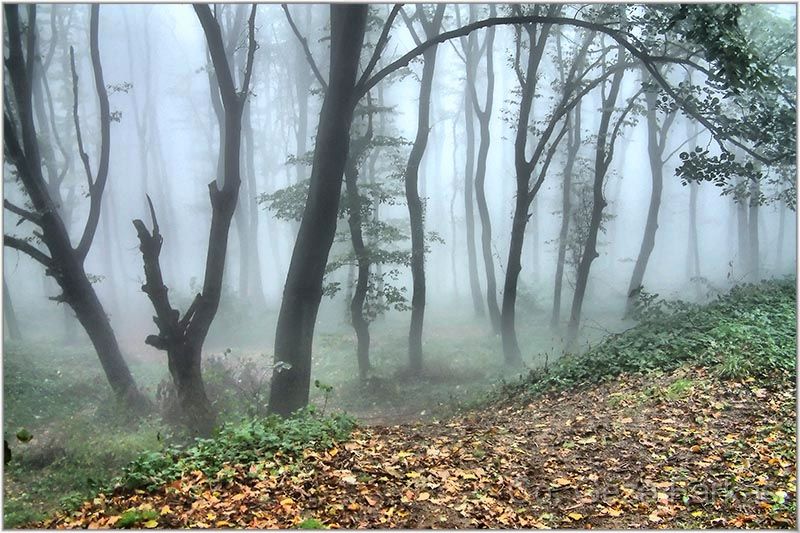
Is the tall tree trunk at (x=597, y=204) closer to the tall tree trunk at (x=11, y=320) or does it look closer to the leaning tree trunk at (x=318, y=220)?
the leaning tree trunk at (x=318, y=220)

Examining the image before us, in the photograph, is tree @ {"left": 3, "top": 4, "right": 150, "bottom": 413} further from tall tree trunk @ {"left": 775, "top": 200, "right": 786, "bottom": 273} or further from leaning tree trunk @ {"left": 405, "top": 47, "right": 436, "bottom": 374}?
tall tree trunk @ {"left": 775, "top": 200, "right": 786, "bottom": 273}

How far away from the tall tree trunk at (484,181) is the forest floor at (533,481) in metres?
5.37

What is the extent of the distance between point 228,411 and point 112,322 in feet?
7.08

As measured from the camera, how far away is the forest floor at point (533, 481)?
12.2 ft

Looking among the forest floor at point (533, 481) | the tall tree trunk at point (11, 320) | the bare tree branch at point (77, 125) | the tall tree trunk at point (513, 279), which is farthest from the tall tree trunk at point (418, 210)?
the tall tree trunk at point (11, 320)

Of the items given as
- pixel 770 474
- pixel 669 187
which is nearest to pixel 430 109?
pixel 669 187

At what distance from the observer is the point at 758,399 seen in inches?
206

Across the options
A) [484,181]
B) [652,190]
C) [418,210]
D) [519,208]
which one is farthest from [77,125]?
[652,190]

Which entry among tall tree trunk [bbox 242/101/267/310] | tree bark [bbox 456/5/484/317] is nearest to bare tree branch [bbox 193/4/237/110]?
tall tree trunk [bbox 242/101/267/310]

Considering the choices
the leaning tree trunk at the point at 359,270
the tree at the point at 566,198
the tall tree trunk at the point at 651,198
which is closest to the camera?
the leaning tree trunk at the point at 359,270

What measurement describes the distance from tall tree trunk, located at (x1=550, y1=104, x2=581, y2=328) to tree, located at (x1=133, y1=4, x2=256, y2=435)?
6716 millimetres

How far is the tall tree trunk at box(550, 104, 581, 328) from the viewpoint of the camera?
1117 cm

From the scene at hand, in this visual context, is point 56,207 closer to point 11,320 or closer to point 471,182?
point 11,320

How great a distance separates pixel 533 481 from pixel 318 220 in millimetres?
3829
